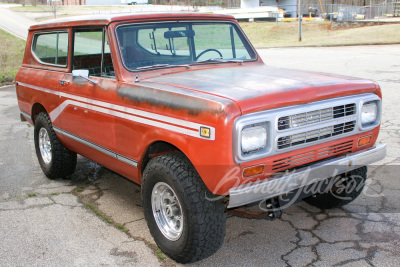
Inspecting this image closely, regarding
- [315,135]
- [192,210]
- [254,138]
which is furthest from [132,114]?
[315,135]

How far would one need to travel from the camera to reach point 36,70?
5.41 meters

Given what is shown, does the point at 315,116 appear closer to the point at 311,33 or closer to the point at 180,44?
the point at 180,44

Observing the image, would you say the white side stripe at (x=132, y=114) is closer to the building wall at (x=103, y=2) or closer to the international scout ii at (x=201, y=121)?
the international scout ii at (x=201, y=121)

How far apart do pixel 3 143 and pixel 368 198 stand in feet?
18.1

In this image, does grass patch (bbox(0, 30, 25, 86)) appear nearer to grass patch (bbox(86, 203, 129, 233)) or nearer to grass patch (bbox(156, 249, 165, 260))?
grass patch (bbox(86, 203, 129, 233))

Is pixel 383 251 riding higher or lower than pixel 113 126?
lower

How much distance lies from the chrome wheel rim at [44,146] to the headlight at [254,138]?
323 centimetres

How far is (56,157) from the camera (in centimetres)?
515

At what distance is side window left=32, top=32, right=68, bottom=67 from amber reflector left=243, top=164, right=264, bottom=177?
272 centimetres

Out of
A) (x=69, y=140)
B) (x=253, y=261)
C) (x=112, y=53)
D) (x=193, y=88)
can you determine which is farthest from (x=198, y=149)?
(x=69, y=140)

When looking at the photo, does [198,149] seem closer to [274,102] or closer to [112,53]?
[274,102]

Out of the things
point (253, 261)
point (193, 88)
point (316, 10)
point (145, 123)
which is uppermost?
point (316, 10)

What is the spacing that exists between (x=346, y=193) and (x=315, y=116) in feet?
4.04

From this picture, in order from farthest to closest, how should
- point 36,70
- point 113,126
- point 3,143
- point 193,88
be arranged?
point 3,143 < point 36,70 < point 113,126 < point 193,88
